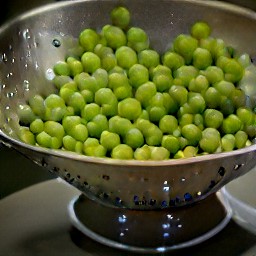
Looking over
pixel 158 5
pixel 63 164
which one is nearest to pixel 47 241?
pixel 63 164

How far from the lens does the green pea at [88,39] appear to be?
39.2 inches

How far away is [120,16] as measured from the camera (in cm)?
101

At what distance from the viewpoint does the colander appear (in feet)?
2.38

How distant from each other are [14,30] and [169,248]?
396mm

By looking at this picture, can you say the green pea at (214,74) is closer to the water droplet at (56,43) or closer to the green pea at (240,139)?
the green pea at (240,139)

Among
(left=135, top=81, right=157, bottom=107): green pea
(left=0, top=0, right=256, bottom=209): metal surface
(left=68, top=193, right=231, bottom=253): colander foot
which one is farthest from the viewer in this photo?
(left=135, top=81, right=157, bottom=107): green pea

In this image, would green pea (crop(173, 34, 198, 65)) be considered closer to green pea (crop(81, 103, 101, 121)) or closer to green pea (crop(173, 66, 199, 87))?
green pea (crop(173, 66, 199, 87))

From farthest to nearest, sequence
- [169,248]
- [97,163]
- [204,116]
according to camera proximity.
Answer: [204,116] < [169,248] < [97,163]

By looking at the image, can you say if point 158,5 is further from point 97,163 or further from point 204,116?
point 97,163

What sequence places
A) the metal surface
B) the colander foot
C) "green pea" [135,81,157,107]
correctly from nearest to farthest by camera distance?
the metal surface < the colander foot < "green pea" [135,81,157,107]

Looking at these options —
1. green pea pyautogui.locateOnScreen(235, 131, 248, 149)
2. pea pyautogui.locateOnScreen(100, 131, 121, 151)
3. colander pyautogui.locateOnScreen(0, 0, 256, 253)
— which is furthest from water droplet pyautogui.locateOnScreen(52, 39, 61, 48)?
green pea pyautogui.locateOnScreen(235, 131, 248, 149)

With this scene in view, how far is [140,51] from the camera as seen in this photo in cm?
101

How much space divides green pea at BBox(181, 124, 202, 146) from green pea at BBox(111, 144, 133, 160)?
0.09m

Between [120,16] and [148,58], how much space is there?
8 cm
